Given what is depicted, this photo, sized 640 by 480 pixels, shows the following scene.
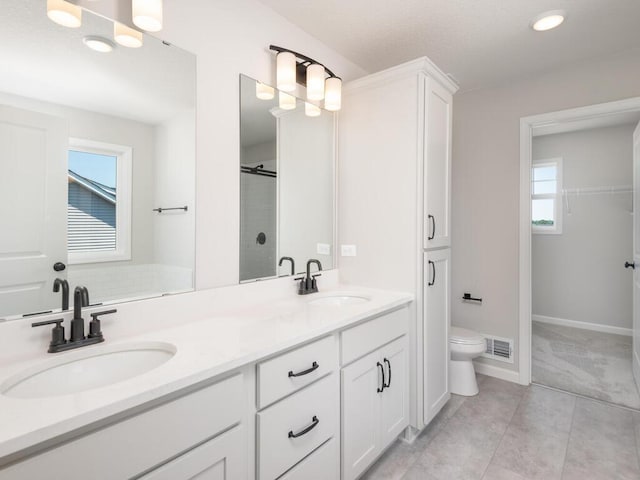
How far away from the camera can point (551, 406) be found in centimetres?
238

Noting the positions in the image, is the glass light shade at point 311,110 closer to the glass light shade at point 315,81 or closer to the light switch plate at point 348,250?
the glass light shade at point 315,81

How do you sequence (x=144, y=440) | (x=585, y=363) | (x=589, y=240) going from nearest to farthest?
(x=144, y=440)
(x=585, y=363)
(x=589, y=240)

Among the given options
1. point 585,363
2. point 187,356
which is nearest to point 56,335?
point 187,356

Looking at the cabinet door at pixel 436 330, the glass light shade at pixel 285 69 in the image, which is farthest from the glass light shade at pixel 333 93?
the cabinet door at pixel 436 330

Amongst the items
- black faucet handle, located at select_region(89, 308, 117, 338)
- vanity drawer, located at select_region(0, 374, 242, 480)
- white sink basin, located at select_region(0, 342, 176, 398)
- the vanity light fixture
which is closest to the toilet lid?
the vanity light fixture

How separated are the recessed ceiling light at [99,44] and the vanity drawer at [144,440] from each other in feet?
4.06

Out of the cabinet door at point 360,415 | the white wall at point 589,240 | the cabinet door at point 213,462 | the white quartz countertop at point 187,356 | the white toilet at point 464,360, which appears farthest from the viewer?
the white wall at point 589,240

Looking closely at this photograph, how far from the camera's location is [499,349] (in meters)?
2.83

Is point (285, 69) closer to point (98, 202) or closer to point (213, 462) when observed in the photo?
point (98, 202)

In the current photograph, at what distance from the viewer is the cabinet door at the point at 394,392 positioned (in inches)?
68.7

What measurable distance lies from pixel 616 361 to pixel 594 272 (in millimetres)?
1202

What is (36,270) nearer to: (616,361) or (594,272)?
(616,361)

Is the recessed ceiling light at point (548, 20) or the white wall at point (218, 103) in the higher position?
the recessed ceiling light at point (548, 20)

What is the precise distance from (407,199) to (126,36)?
1.51m
